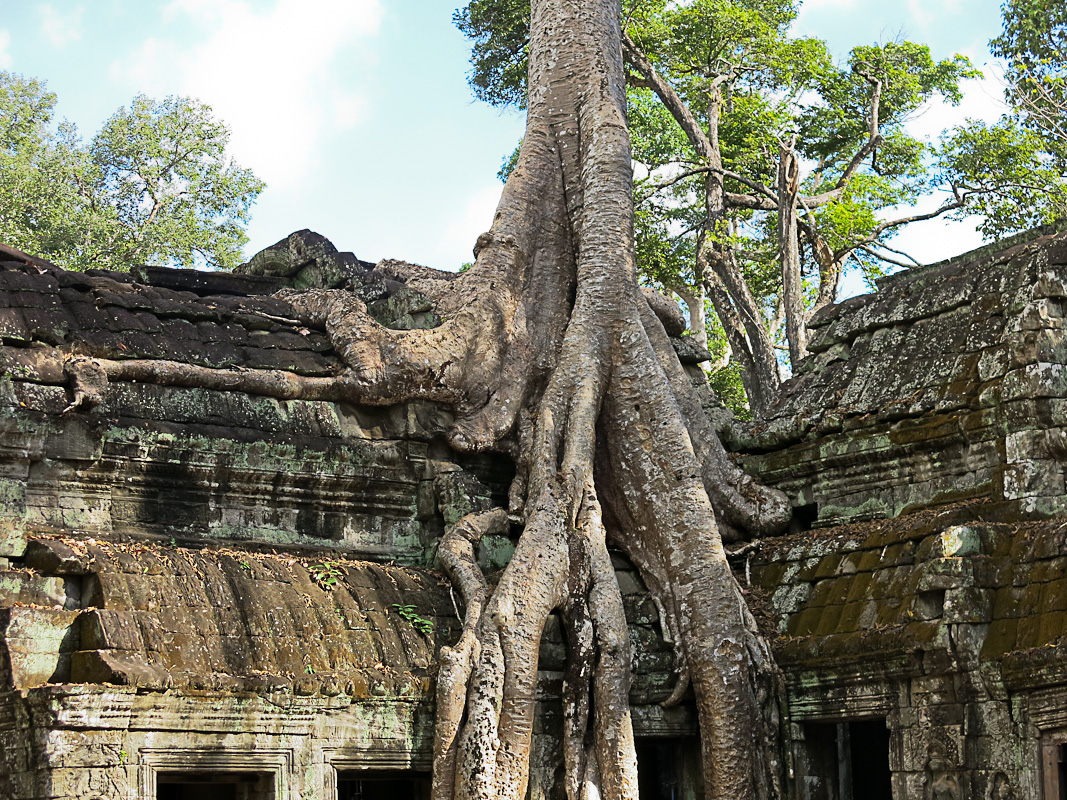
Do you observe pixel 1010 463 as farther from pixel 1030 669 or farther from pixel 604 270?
pixel 604 270

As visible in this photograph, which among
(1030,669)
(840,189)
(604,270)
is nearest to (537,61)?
(604,270)

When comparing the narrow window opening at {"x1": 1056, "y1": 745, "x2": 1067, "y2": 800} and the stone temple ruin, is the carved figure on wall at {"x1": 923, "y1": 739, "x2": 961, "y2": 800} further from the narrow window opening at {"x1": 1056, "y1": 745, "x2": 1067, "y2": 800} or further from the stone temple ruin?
the narrow window opening at {"x1": 1056, "y1": 745, "x2": 1067, "y2": 800}

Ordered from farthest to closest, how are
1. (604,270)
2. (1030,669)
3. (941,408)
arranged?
(604,270) → (941,408) → (1030,669)

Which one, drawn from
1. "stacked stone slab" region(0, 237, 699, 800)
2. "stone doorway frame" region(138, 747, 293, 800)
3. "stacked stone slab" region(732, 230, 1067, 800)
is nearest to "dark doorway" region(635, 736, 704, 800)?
"stacked stone slab" region(0, 237, 699, 800)

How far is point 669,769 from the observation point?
9.33 metres

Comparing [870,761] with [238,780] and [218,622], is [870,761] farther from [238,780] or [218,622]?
[218,622]

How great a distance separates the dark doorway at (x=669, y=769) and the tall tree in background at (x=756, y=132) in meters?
8.09

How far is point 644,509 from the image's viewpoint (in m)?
9.54

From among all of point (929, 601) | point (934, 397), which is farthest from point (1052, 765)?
point (934, 397)

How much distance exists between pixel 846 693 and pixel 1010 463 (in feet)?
5.66

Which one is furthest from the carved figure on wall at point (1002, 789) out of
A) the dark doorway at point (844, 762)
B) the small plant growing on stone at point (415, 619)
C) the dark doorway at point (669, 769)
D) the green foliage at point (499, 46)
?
the green foliage at point (499, 46)

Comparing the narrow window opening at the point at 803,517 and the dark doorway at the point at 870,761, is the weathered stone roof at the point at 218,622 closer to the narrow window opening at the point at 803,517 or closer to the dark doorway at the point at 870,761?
the narrow window opening at the point at 803,517

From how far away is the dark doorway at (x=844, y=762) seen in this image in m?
8.88

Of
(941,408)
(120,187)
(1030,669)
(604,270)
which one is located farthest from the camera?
(120,187)
